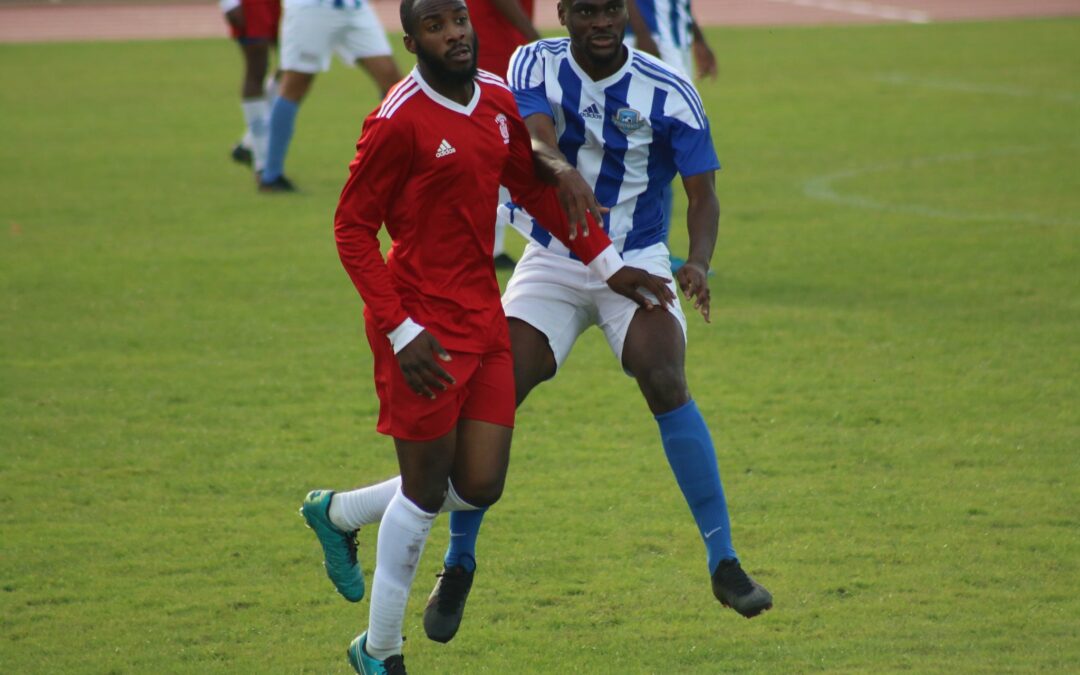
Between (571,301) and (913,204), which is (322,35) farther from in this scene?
(571,301)

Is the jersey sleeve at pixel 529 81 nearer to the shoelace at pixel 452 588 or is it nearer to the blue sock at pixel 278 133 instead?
the shoelace at pixel 452 588

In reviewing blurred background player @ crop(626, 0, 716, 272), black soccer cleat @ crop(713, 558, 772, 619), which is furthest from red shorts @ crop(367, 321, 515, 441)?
blurred background player @ crop(626, 0, 716, 272)

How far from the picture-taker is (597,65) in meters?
4.96

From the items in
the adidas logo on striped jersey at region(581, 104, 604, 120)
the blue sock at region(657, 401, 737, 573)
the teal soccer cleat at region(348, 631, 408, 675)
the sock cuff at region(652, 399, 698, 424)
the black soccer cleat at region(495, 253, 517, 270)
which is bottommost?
the black soccer cleat at region(495, 253, 517, 270)

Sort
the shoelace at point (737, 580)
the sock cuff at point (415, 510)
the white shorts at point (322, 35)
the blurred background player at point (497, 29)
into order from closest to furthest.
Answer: the sock cuff at point (415, 510), the shoelace at point (737, 580), the blurred background player at point (497, 29), the white shorts at point (322, 35)

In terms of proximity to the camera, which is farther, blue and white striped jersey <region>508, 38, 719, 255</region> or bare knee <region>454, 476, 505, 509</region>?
blue and white striped jersey <region>508, 38, 719, 255</region>

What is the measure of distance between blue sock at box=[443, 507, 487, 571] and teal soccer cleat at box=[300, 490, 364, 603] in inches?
11.7

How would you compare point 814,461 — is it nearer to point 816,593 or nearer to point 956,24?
point 816,593

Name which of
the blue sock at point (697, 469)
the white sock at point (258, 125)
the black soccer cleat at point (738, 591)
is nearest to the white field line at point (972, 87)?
the white sock at point (258, 125)

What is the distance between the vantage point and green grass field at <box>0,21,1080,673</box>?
4734 mm

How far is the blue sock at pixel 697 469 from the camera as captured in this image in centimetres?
468

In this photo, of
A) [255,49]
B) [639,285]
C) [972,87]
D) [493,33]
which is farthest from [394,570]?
[972,87]

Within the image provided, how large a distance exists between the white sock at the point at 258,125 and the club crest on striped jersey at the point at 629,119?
779 cm

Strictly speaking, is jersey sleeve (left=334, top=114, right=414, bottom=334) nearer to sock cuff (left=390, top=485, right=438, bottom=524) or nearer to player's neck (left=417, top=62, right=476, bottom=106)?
player's neck (left=417, top=62, right=476, bottom=106)
